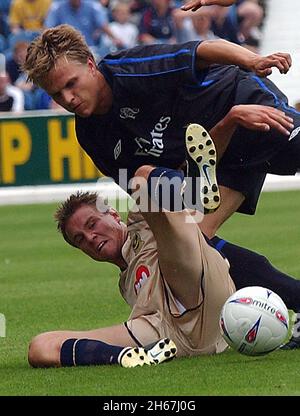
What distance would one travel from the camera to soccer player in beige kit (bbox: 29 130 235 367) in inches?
285

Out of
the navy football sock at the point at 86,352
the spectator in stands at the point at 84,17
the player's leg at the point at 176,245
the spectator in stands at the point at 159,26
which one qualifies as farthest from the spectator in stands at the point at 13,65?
the navy football sock at the point at 86,352

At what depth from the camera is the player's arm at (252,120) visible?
288 inches

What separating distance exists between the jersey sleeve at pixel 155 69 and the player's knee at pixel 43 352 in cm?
162

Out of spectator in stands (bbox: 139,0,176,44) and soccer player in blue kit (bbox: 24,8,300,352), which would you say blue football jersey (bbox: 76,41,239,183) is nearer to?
soccer player in blue kit (bbox: 24,8,300,352)

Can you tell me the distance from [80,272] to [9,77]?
996 centimetres

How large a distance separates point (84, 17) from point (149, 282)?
573 inches

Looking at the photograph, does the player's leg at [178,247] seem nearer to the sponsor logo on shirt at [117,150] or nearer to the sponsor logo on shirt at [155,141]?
the sponsor logo on shirt at [155,141]

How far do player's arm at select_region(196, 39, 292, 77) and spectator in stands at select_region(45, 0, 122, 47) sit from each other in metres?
13.8

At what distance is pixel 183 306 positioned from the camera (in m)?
7.50

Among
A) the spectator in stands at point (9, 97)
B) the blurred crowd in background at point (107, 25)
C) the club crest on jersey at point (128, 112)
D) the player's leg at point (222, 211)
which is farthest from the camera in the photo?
the blurred crowd in background at point (107, 25)

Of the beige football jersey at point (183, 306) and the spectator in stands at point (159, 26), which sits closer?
the beige football jersey at point (183, 306)

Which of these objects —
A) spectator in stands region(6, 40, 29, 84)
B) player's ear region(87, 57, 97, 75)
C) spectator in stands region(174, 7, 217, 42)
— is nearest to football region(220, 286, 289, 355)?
player's ear region(87, 57, 97, 75)

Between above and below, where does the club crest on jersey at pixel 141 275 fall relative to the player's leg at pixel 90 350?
above

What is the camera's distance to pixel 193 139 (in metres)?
7.30
